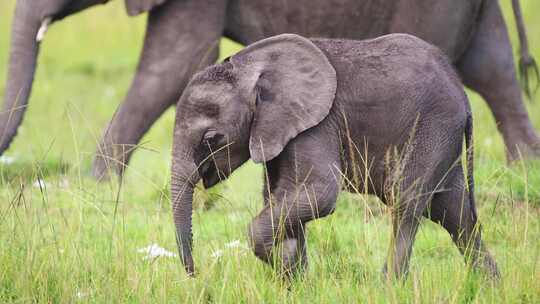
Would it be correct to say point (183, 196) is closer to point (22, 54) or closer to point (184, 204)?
point (184, 204)

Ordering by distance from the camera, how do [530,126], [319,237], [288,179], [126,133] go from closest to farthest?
[288,179] < [319,237] < [126,133] < [530,126]

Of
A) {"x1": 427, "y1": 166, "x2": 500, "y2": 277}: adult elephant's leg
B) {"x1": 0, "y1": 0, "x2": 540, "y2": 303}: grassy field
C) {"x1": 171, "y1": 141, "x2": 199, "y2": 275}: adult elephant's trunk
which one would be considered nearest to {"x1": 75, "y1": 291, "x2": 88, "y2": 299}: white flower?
{"x1": 0, "y1": 0, "x2": 540, "y2": 303}: grassy field

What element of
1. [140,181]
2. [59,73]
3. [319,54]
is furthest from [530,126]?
[59,73]

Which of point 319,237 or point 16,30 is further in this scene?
point 16,30

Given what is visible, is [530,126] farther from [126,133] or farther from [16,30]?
[16,30]

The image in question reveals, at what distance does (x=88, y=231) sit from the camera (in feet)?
18.4

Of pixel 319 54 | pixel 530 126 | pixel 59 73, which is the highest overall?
pixel 319 54

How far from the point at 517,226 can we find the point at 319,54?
122cm

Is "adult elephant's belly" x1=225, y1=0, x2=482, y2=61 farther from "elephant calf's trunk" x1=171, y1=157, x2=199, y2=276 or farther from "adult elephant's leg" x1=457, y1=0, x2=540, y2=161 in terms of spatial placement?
"elephant calf's trunk" x1=171, y1=157, x2=199, y2=276

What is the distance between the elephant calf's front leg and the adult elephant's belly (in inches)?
112

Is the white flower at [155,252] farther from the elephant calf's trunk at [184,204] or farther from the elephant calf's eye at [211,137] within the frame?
the elephant calf's eye at [211,137]

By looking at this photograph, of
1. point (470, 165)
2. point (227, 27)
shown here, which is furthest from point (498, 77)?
point (470, 165)

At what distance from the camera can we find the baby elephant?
4.71m

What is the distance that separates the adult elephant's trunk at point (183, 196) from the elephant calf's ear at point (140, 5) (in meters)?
2.71
